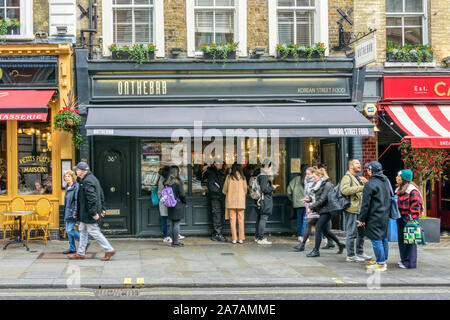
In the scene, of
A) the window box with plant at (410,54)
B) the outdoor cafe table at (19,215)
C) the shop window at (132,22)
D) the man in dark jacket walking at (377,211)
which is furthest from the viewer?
the window box with plant at (410,54)

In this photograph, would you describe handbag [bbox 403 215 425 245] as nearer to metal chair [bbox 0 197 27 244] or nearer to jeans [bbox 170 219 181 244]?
jeans [bbox 170 219 181 244]

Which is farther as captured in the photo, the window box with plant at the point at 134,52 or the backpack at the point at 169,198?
the window box with plant at the point at 134,52

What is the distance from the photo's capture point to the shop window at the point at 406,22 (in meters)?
13.2

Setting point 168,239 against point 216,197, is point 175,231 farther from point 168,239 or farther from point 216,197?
point 216,197

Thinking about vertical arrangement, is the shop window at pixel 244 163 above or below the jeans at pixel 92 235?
above

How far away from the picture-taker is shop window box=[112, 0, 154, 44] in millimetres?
12375

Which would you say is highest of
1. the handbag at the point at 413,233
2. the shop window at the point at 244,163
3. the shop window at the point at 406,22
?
the shop window at the point at 406,22

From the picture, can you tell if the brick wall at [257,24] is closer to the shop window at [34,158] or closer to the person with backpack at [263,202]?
the person with backpack at [263,202]

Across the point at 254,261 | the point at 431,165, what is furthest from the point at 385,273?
the point at 431,165

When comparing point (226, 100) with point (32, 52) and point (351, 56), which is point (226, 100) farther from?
point (32, 52)

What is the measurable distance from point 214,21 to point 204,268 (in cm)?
650

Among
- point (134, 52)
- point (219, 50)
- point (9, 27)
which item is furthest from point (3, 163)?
point (219, 50)

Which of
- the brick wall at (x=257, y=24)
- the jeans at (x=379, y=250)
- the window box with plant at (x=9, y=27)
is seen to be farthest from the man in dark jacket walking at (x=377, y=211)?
the window box with plant at (x=9, y=27)

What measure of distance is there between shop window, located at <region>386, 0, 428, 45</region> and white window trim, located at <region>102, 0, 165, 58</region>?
5.86 metres
